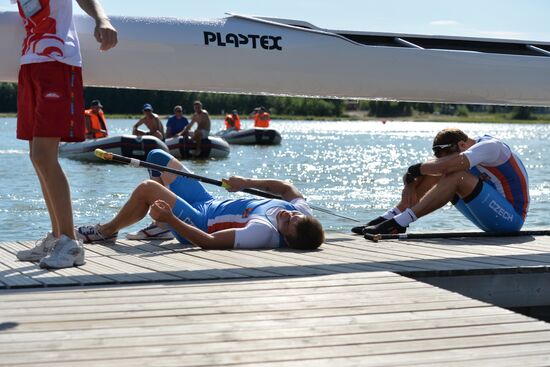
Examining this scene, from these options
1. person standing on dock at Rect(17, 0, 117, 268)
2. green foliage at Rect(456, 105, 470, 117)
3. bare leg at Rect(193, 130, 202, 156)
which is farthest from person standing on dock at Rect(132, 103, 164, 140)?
green foliage at Rect(456, 105, 470, 117)

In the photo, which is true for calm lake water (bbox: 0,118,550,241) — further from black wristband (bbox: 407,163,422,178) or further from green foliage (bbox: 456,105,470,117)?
green foliage (bbox: 456,105,470,117)

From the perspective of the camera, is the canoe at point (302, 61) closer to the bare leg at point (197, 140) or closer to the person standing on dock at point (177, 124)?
the bare leg at point (197, 140)

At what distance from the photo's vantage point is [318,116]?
118 meters

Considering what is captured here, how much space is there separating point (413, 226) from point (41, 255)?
7.31 meters

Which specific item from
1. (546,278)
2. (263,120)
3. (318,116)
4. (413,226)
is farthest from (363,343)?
(318,116)

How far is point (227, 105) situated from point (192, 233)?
87.0 meters

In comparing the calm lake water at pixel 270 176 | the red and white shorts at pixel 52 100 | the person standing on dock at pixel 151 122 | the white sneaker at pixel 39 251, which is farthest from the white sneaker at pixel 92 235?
the person standing on dock at pixel 151 122

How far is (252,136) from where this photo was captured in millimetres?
37750

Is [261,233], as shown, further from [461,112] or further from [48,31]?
[461,112]

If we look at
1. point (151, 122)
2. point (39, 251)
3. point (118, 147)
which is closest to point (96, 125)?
point (151, 122)

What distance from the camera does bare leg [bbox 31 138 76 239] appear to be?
5.28m

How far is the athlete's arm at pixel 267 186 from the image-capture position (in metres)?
6.97

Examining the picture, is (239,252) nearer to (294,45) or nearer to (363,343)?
(294,45)

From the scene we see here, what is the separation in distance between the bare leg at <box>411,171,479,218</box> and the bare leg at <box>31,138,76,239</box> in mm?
2893
